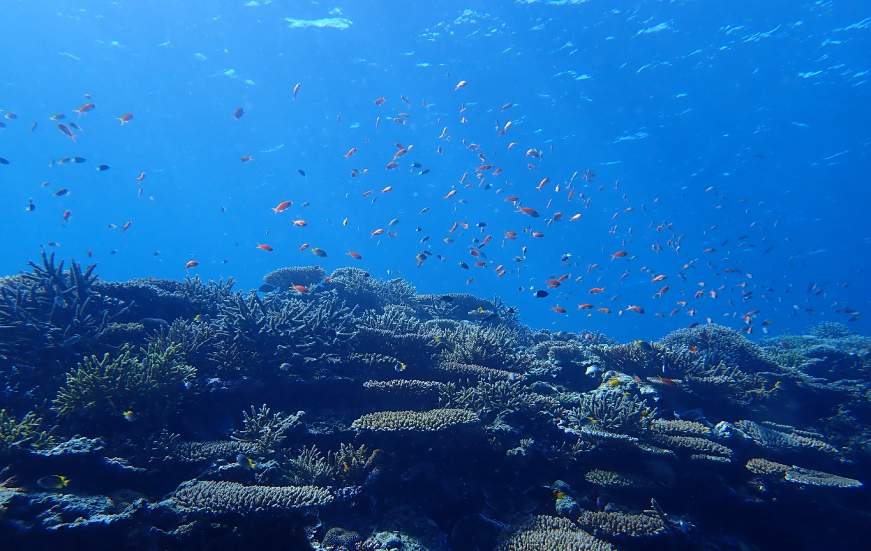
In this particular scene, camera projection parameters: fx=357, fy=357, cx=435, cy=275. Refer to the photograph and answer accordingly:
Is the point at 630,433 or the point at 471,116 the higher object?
the point at 471,116

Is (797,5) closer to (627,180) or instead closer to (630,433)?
(627,180)

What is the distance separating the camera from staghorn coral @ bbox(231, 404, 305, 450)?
4.82m

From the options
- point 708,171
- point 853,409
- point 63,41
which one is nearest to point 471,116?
point 708,171

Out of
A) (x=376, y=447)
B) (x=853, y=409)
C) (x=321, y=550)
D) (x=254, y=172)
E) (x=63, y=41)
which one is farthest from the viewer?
(x=254, y=172)

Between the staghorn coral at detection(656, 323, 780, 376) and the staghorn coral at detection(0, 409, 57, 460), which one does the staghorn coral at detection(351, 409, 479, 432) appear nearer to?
the staghorn coral at detection(0, 409, 57, 460)

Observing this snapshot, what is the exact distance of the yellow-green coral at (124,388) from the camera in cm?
461

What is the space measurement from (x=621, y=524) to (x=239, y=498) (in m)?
4.32

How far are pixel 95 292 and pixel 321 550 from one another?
718cm

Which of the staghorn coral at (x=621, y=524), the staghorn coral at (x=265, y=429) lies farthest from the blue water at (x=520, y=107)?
the staghorn coral at (x=265, y=429)

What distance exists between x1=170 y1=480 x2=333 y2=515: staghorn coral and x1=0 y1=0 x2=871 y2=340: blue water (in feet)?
33.2

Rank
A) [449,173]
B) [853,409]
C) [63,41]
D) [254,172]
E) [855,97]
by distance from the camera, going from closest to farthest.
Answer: [853,409] → [855,97] → [63,41] → [449,173] → [254,172]

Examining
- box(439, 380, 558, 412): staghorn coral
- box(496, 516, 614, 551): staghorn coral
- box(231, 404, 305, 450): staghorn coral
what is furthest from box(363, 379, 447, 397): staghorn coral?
box(496, 516, 614, 551): staghorn coral

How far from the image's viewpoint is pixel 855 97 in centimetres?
2392

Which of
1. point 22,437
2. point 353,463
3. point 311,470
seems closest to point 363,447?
point 353,463
